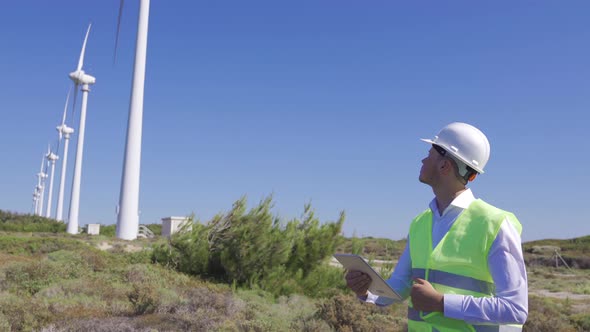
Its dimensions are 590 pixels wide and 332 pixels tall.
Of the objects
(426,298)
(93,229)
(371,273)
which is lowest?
(426,298)

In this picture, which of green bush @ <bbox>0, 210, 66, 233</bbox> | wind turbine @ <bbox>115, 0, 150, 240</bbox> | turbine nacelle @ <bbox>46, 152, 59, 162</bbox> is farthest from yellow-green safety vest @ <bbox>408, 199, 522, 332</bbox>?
turbine nacelle @ <bbox>46, 152, 59, 162</bbox>

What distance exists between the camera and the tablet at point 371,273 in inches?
109

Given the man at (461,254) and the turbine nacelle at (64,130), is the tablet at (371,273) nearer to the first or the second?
the man at (461,254)

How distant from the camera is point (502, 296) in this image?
2393mm

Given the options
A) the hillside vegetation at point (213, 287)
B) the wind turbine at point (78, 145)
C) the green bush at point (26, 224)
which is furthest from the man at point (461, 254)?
the green bush at point (26, 224)

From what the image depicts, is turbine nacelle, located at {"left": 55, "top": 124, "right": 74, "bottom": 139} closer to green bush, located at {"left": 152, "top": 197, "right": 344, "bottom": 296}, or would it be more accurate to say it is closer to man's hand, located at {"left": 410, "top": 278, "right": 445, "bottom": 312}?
green bush, located at {"left": 152, "top": 197, "right": 344, "bottom": 296}

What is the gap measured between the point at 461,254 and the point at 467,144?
1.75ft

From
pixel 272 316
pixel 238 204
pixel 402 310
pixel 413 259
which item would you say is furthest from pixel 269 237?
pixel 413 259

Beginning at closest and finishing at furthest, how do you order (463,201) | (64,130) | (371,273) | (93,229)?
(463,201)
(371,273)
(93,229)
(64,130)

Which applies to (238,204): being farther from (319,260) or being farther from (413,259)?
(413,259)

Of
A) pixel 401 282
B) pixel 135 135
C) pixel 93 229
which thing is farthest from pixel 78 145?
pixel 401 282

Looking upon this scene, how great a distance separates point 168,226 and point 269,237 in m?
12.7

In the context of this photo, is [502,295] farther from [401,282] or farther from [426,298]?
[401,282]

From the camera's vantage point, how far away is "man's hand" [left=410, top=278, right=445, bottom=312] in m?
2.46
